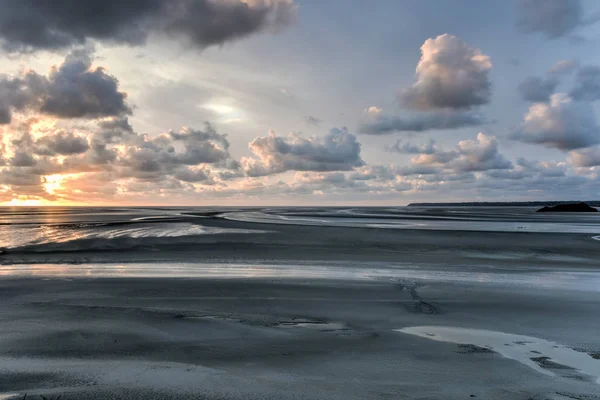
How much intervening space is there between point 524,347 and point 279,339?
4.42 metres

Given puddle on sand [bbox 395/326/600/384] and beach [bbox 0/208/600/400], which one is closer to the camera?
beach [bbox 0/208/600/400]

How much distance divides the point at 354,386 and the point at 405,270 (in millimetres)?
12211

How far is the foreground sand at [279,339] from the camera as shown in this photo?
226 inches

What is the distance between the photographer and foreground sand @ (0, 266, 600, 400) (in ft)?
18.9

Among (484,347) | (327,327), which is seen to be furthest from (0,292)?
(484,347)

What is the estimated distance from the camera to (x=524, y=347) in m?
7.72

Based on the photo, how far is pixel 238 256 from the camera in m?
21.9

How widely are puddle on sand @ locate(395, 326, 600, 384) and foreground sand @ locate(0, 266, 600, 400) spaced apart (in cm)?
13

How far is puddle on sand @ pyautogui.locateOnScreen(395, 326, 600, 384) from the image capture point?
669 cm

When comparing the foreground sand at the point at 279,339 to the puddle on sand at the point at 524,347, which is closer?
the foreground sand at the point at 279,339

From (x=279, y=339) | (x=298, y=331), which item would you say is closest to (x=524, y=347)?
(x=298, y=331)

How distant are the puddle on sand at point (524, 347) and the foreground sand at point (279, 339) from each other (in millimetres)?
129

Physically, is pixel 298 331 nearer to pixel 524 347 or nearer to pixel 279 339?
pixel 279 339

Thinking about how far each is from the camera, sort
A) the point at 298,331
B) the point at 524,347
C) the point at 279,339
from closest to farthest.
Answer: the point at 524,347
the point at 279,339
the point at 298,331
